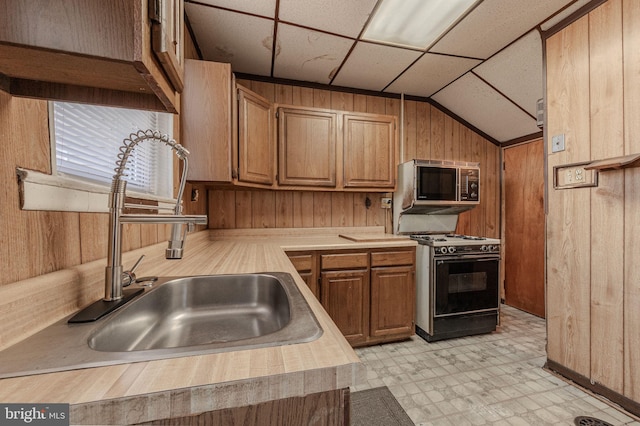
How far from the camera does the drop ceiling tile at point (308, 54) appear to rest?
6.81 feet

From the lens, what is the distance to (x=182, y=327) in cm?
94

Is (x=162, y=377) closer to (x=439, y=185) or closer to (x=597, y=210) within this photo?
(x=597, y=210)

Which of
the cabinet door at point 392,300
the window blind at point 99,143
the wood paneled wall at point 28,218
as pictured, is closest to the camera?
the wood paneled wall at point 28,218

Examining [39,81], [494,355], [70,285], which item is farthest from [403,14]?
[494,355]

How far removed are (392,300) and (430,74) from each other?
7.13 ft

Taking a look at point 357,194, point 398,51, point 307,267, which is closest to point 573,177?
point 398,51

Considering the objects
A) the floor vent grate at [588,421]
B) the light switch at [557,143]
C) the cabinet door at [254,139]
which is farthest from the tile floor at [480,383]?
the cabinet door at [254,139]

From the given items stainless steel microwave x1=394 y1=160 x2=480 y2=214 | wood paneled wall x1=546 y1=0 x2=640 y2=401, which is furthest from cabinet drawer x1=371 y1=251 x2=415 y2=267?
wood paneled wall x1=546 y1=0 x2=640 y2=401

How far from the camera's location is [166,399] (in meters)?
0.39

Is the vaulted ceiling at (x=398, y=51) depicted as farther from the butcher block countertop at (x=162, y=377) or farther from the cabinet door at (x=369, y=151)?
the butcher block countertop at (x=162, y=377)

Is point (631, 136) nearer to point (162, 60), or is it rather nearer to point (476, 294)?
point (476, 294)

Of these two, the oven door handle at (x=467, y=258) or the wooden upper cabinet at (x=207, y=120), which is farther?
the oven door handle at (x=467, y=258)

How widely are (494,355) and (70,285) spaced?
2.65 metres

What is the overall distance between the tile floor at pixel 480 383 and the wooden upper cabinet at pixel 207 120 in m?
1.71
